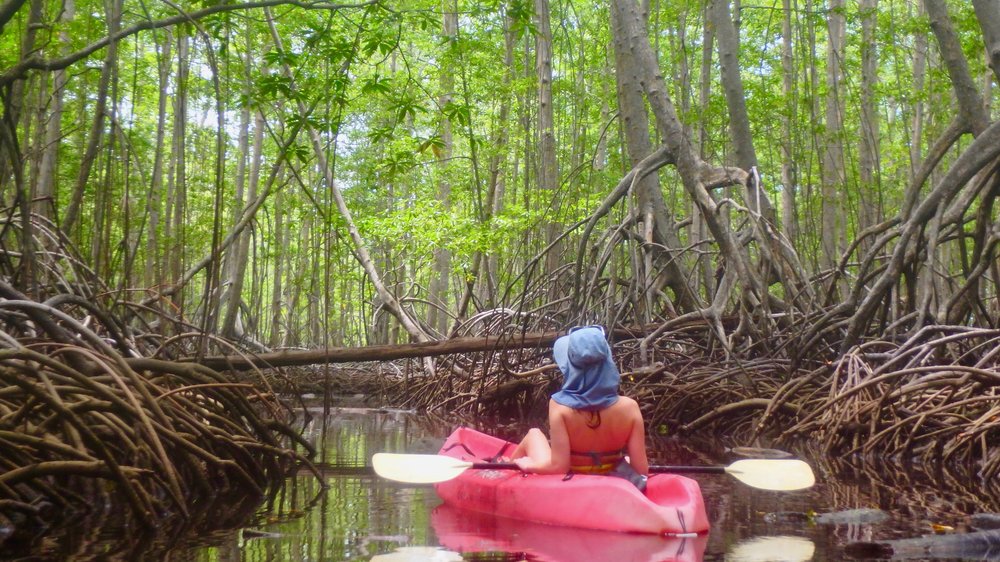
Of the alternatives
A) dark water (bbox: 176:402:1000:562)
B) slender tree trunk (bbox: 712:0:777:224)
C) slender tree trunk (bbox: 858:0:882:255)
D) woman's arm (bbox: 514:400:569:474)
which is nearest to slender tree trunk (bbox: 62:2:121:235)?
dark water (bbox: 176:402:1000:562)

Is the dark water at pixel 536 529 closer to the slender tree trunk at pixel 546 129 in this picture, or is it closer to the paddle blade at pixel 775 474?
the paddle blade at pixel 775 474

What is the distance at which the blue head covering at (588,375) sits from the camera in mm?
3721

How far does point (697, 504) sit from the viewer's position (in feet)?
10.3

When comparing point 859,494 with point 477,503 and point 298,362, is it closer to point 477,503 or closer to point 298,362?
point 477,503

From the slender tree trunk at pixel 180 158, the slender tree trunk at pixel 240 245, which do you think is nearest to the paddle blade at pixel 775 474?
the slender tree trunk at pixel 180 158

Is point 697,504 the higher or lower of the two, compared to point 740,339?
lower

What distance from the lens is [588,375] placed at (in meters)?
3.75

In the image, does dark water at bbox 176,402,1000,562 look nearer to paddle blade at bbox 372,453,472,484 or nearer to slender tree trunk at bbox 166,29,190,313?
paddle blade at bbox 372,453,472,484

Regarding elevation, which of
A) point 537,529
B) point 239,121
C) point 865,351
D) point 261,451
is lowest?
point 537,529

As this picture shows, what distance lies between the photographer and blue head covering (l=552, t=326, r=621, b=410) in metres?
3.72

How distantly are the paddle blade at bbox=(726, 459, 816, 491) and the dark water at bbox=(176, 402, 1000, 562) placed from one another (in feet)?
0.32

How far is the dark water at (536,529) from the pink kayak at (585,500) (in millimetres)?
58

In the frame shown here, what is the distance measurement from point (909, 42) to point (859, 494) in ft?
53.9

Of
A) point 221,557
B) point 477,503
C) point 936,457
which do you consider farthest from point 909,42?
point 221,557
